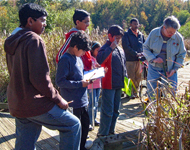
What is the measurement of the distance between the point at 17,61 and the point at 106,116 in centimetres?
187

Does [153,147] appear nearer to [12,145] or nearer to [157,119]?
[157,119]

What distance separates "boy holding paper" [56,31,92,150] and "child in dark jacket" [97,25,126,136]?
605 mm

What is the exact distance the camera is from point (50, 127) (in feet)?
6.77

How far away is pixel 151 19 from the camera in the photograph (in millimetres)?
43281

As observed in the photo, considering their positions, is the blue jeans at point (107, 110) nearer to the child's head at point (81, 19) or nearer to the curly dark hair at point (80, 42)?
the curly dark hair at point (80, 42)

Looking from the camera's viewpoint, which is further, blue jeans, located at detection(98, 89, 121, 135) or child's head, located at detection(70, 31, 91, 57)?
blue jeans, located at detection(98, 89, 121, 135)

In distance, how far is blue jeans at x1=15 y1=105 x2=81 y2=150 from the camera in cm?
202

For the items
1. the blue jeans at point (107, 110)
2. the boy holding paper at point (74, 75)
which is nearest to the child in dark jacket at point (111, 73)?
the blue jeans at point (107, 110)

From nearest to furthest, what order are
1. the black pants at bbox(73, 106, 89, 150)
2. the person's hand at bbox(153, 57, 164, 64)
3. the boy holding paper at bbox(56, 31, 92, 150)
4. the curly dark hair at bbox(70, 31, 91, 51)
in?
the boy holding paper at bbox(56, 31, 92, 150) → the curly dark hair at bbox(70, 31, 91, 51) → the black pants at bbox(73, 106, 89, 150) → the person's hand at bbox(153, 57, 164, 64)

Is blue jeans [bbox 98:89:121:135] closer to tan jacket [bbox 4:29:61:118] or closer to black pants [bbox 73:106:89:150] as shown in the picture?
black pants [bbox 73:106:89:150]

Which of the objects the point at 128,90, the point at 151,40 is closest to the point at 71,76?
the point at 128,90

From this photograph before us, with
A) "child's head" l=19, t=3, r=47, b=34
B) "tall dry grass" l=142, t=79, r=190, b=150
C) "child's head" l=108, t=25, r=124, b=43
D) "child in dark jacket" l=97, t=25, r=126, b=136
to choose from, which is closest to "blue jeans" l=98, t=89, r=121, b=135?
"child in dark jacket" l=97, t=25, r=126, b=136

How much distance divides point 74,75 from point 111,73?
86cm

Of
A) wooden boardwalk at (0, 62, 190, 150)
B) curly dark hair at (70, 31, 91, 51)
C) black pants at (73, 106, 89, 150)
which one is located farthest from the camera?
wooden boardwalk at (0, 62, 190, 150)
